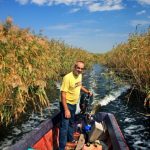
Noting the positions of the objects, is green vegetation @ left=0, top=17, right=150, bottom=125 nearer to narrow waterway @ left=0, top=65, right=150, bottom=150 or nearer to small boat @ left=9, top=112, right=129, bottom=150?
narrow waterway @ left=0, top=65, right=150, bottom=150

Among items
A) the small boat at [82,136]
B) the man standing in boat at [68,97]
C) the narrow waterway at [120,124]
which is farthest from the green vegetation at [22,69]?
the man standing in boat at [68,97]

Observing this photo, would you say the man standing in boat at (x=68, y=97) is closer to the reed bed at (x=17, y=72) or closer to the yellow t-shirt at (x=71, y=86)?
the yellow t-shirt at (x=71, y=86)

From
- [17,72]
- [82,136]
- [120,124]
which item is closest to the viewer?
[82,136]

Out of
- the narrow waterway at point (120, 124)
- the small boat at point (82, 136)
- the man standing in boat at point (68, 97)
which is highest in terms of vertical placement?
the man standing in boat at point (68, 97)

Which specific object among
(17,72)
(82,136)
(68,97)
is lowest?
(82,136)

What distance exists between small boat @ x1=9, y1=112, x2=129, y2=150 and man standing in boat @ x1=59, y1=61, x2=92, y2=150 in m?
0.51

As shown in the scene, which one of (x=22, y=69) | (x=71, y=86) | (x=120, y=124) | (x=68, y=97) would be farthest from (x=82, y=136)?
(x=120, y=124)

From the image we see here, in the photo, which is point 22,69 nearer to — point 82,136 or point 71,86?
point 82,136

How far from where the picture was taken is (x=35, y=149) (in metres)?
6.37

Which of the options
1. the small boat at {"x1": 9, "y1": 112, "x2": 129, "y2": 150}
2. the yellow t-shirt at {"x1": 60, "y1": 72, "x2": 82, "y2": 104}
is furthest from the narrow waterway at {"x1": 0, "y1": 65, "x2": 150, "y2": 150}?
the yellow t-shirt at {"x1": 60, "y1": 72, "x2": 82, "y2": 104}

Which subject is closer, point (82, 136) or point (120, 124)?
point (82, 136)

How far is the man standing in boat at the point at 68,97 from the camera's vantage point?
6.45 m

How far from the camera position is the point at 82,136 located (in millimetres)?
7410

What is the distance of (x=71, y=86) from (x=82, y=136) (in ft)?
4.97
